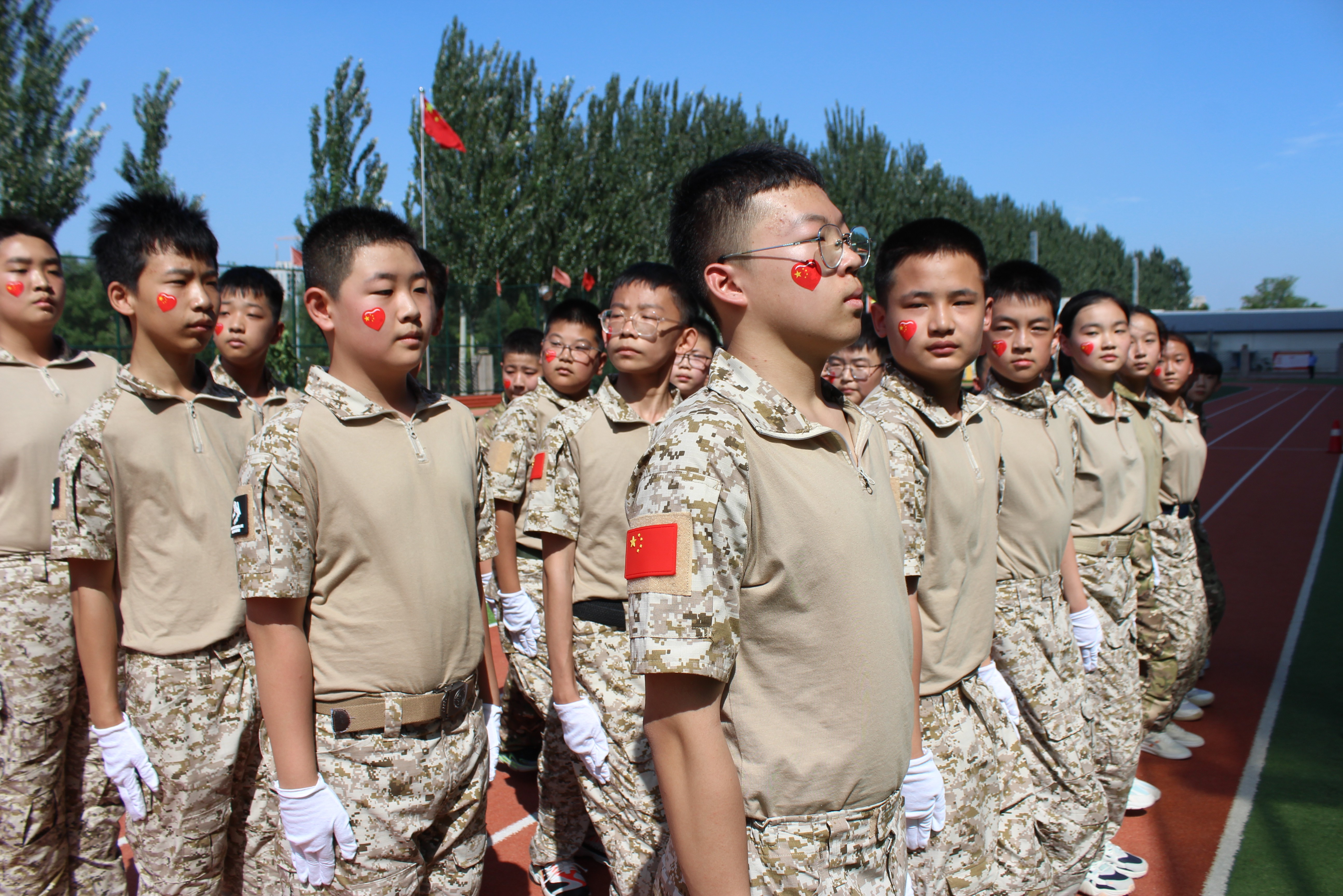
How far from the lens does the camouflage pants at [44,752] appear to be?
2.96 metres

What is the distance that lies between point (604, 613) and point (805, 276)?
201cm

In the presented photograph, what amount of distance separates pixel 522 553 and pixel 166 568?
2.19 meters

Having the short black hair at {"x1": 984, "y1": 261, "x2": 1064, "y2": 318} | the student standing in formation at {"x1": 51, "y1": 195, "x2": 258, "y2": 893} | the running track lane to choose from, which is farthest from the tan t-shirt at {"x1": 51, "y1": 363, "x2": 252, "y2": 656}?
the running track lane

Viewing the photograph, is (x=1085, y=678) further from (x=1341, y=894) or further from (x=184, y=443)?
(x=184, y=443)

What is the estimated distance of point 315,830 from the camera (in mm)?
2047

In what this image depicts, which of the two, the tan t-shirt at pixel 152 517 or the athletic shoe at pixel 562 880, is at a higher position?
the tan t-shirt at pixel 152 517

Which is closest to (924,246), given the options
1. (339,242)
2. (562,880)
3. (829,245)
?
(829,245)

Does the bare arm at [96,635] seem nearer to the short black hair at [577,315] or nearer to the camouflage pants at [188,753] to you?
the camouflage pants at [188,753]

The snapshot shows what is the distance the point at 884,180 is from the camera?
34188 mm

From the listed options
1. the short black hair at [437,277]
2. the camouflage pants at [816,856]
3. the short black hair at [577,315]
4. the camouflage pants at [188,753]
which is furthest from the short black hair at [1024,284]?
the camouflage pants at [188,753]

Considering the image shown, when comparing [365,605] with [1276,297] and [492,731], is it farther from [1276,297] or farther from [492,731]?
[1276,297]

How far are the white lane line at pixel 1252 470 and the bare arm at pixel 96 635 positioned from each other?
13.8 meters

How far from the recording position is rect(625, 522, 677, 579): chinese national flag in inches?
54.8

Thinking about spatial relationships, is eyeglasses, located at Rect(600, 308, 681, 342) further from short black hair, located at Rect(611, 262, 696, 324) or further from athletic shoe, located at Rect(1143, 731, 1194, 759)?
→ athletic shoe, located at Rect(1143, 731, 1194, 759)
